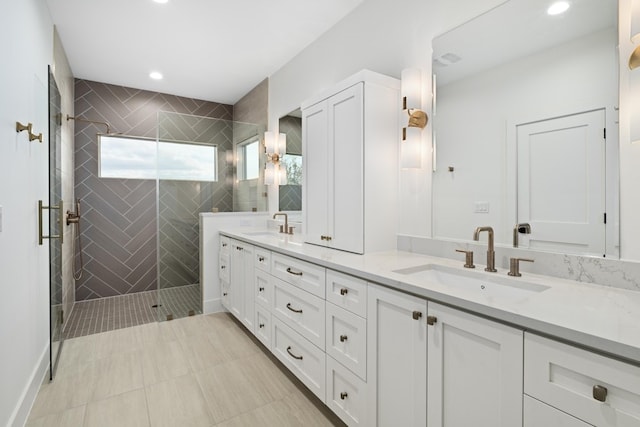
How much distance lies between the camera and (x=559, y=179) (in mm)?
1389

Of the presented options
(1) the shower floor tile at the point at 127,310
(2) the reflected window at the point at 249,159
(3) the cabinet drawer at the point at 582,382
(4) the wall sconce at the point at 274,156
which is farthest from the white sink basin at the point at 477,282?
(2) the reflected window at the point at 249,159

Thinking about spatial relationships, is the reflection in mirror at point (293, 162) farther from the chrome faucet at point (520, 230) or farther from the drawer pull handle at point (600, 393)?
the drawer pull handle at point (600, 393)

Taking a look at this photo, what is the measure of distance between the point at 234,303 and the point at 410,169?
6.99 ft

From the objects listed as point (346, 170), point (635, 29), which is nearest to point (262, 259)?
point (346, 170)

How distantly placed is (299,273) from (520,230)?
121 cm

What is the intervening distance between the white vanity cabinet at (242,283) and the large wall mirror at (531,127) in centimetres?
160

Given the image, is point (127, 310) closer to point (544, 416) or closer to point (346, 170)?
point (346, 170)

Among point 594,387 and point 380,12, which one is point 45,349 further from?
point 380,12

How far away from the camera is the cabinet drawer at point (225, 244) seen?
331cm

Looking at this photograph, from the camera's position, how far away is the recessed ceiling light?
1.39 meters

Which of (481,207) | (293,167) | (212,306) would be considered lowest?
(212,306)

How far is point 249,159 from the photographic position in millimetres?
4156

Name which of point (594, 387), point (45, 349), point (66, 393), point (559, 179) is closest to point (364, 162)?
point (559, 179)

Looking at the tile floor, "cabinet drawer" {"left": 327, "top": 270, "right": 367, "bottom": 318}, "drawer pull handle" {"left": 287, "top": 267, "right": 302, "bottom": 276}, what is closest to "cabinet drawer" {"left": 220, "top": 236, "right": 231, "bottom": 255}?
the tile floor
